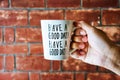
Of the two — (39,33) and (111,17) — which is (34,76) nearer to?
(39,33)

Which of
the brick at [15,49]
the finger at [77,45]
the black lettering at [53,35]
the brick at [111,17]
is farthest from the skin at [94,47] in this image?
the brick at [15,49]

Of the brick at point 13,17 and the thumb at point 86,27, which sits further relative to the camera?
the brick at point 13,17

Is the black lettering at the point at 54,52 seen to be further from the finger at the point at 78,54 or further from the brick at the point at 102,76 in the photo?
the brick at the point at 102,76

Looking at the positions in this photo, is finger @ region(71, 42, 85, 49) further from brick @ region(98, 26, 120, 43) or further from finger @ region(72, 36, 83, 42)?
brick @ region(98, 26, 120, 43)

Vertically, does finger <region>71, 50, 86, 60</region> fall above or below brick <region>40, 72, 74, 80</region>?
above

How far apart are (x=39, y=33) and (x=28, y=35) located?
0.06 metres

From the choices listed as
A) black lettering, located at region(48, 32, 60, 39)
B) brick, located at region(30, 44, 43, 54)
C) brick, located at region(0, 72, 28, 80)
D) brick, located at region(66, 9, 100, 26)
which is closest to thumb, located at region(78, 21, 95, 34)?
black lettering, located at region(48, 32, 60, 39)

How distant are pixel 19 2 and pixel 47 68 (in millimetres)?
379

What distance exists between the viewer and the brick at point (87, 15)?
4.51 ft

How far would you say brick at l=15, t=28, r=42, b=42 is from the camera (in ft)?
4.59

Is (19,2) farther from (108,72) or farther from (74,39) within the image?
(108,72)

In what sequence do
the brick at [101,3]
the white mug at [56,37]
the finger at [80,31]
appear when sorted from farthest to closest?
the brick at [101,3], the finger at [80,31], the white mug at [56,37]

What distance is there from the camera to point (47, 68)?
141cm

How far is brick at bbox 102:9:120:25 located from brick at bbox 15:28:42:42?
1.14ft
